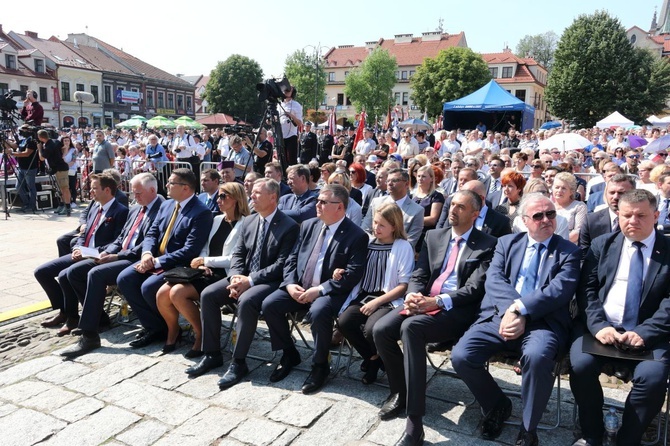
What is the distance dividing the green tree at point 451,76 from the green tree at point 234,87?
20.7 metres

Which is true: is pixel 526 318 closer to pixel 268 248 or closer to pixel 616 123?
pixel 268 248

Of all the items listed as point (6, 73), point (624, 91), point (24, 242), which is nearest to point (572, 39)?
point (624, 91)

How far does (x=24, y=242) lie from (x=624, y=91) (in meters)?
42.1

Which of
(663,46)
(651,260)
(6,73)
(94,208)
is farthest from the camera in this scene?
(663,46)

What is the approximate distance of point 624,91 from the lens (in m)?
39.2

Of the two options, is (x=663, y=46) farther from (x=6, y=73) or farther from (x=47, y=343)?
(x=47, y=343)

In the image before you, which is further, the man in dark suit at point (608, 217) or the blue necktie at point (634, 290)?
the man in dark suit at point (608, 217)

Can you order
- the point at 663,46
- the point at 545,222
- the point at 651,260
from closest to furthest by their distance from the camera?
the point at 651,260, the point at 545,222, the point at 663,46

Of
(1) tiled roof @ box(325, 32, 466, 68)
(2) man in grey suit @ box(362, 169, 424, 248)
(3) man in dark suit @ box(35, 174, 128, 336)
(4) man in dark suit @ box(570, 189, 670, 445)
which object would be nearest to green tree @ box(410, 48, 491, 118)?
(1) tiled roof @ box(325, 32, 466, 68)

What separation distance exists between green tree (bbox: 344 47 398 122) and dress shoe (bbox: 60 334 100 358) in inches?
2526

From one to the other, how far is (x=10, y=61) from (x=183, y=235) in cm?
5529

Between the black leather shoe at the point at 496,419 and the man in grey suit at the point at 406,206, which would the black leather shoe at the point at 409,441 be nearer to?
the black leather shoe at the point at 496,419

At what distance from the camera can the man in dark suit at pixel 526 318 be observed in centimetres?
311

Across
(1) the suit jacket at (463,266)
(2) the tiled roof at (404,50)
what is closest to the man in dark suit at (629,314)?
(1) the suit jacket at (463,266)
